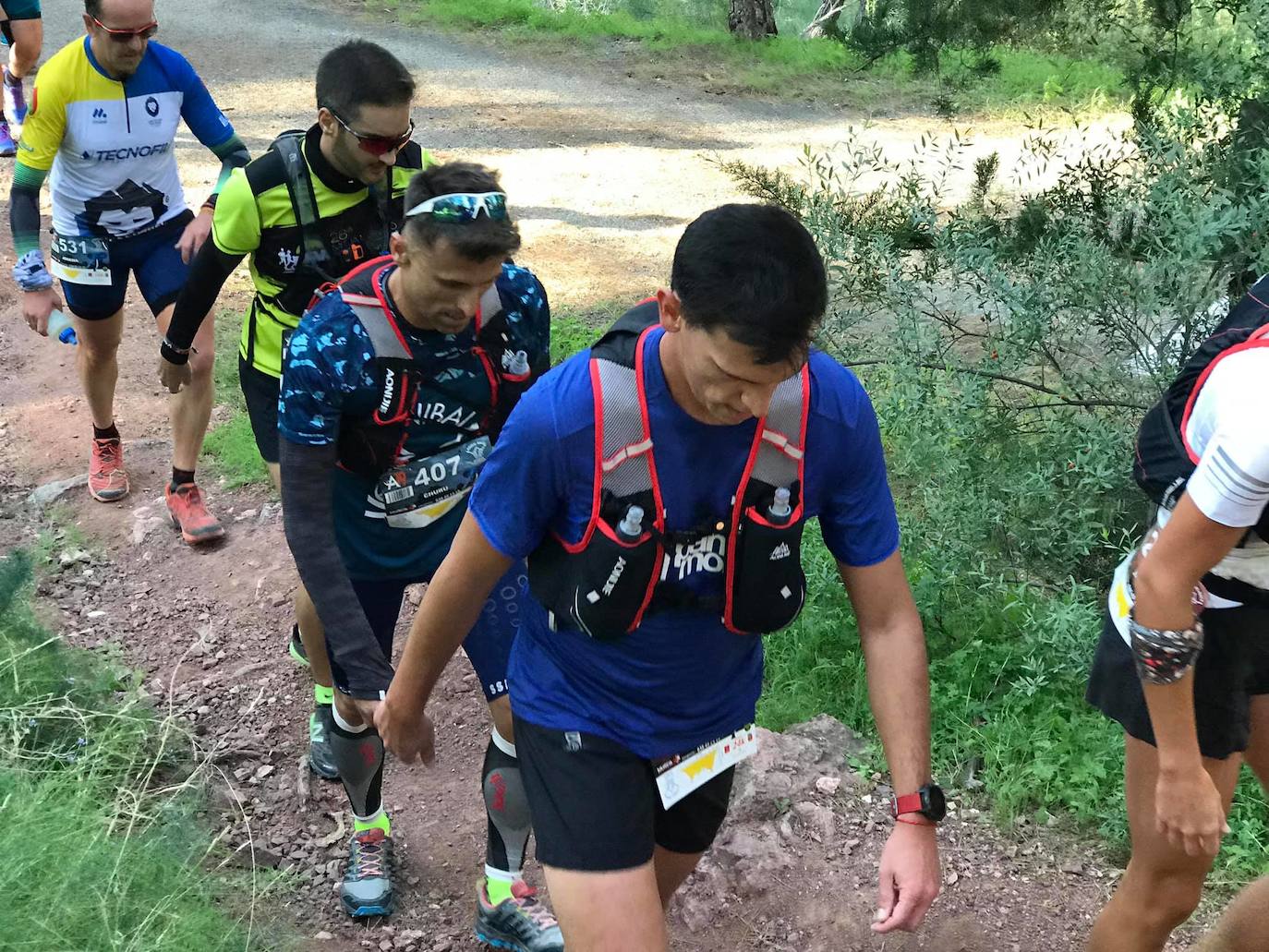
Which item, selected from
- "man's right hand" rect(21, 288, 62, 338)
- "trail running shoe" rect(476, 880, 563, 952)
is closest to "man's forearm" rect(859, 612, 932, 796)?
"trail running shoe" rect(476, 880, 563, 952)

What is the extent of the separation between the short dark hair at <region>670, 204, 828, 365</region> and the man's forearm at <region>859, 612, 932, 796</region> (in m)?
0.66

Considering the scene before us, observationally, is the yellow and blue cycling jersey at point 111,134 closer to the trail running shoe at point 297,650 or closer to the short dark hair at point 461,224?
the trail running shoe at point 297,650

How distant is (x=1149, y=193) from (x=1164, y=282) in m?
0.32

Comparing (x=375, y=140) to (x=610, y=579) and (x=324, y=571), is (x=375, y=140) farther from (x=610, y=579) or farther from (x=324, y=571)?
(x=610, y=579)

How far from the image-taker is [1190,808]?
2494 mm

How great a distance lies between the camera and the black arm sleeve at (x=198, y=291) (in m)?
4.14

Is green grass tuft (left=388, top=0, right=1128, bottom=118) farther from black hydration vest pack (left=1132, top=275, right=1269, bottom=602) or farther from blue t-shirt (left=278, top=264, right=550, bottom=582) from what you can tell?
black hydration vest pack (left=1132, top=275, right=1269, bottom=602)

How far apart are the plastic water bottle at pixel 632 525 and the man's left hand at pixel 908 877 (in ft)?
2.29

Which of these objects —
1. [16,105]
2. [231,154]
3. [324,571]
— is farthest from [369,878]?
[16,105]

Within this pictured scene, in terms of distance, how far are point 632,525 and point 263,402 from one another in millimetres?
2351

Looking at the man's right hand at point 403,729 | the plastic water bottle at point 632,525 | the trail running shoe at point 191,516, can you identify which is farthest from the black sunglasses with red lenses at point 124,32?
the plastic water bottle at point 632,525

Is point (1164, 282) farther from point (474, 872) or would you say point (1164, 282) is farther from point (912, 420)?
point (474, 872)

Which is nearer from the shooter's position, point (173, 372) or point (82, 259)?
point (173, 372)

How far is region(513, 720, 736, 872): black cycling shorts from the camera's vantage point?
2.46 meters
